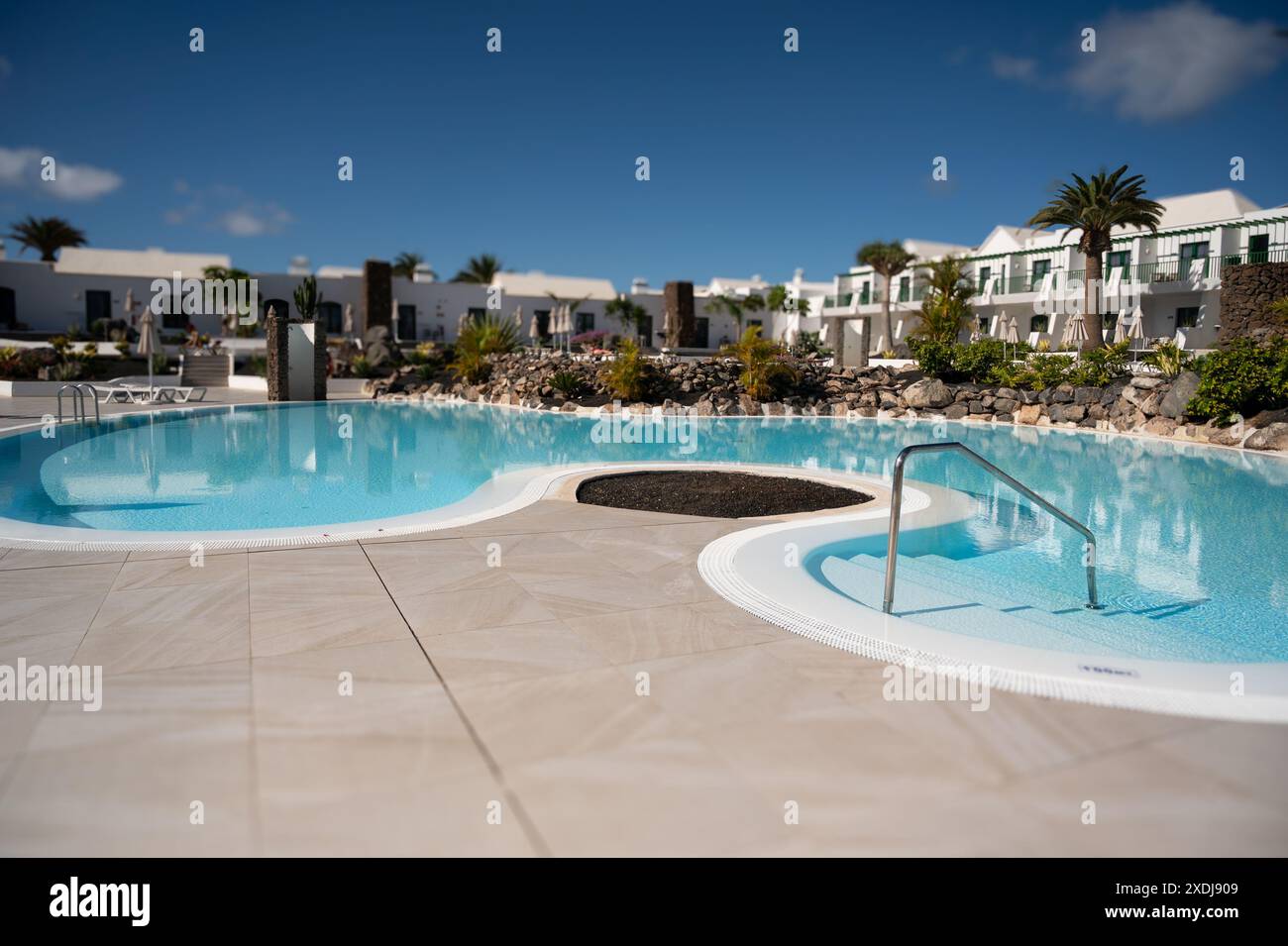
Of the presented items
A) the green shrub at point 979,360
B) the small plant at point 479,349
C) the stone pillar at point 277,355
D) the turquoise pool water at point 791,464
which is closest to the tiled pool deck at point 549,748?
the turquoise pool water at point 791,464

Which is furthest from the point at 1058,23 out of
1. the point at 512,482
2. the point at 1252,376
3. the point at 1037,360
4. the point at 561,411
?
the point at 512,482

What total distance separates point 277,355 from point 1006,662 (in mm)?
22390

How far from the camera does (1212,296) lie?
2703 centimetres

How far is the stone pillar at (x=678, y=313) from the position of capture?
35.4 meters

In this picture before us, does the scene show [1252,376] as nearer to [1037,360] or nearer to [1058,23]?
[1037,360]

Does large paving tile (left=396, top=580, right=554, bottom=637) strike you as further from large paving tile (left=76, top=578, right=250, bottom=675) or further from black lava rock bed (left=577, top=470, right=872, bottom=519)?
black lava rock bed (left=577, top=470, right=872, bottom=519)

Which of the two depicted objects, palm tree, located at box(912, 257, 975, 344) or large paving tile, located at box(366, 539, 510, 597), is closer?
large paving tile, located at box(366, 539, 510, 597)

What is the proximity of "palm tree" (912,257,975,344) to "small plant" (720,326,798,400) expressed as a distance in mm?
6017

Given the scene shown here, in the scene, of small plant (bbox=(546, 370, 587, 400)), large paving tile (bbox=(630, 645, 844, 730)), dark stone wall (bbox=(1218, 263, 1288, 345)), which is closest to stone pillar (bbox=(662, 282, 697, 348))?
small plant (bbox=(546, 370, 587, 400))

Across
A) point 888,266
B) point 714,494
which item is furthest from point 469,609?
point 888,266

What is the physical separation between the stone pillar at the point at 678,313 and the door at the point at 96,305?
23.1 m

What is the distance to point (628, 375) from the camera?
2056cm

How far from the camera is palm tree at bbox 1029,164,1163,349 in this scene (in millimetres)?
26062

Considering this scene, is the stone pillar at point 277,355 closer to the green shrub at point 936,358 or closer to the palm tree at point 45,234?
the green shrub at point 936,358
